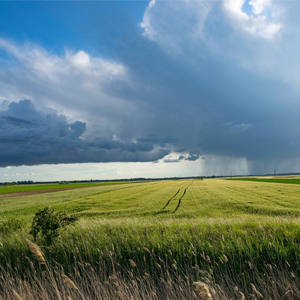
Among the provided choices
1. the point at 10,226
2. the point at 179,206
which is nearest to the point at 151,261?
the point at 10,226

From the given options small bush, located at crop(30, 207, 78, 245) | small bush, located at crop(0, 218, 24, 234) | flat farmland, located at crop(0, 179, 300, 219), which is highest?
small bush, located at crop(30, 207, 78, 245)

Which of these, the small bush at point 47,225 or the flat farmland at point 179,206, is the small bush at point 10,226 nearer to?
the small bush at point 47,225

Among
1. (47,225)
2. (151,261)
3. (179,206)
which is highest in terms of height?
(47,225)

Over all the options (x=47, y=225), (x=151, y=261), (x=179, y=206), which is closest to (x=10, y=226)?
(x=47, y=225)

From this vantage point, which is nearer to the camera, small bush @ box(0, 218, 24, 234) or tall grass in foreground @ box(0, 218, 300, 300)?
tall grass in foreground @ box(0, 218, 300, 300)

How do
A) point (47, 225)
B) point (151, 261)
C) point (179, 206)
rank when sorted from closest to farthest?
point (151, 261) → point (47, 225) → point (179, 206)

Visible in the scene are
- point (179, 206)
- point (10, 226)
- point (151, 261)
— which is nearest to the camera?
point (151, 261)

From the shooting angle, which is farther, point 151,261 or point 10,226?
point 10,226

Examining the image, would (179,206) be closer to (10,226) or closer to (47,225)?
(10,226)

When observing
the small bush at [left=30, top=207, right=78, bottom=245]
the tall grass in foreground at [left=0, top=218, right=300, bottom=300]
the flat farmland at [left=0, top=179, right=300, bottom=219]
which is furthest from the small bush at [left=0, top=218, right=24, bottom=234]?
the flat farmland at [left=0, top=179, right=300, bottom=219]

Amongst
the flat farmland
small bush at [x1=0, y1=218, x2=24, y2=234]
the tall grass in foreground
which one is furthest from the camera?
the flat farmland

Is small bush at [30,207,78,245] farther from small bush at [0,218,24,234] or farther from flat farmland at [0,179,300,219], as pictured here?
flat farmland at [0,179,300,219]

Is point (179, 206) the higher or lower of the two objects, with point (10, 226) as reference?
lower

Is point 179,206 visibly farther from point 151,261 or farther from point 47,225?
point 151,261
